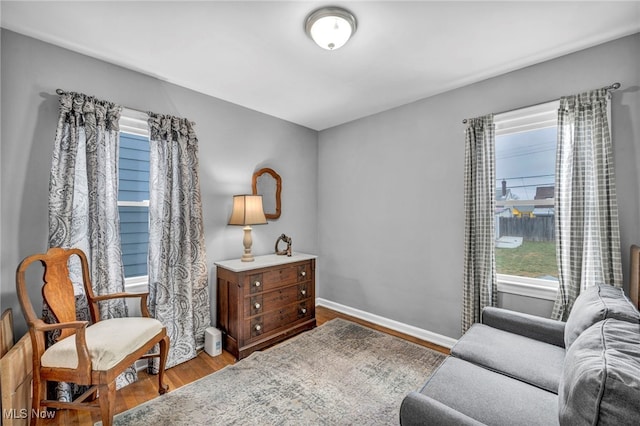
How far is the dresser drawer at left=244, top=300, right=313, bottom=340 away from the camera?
8.56 feet

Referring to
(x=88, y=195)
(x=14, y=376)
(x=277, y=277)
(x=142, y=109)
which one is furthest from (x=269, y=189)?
(x=14, y=376)

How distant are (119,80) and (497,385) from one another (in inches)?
135

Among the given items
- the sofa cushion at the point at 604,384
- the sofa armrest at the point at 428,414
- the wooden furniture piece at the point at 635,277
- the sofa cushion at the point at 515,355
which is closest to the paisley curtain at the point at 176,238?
the sofa armrest at the point at 428,414

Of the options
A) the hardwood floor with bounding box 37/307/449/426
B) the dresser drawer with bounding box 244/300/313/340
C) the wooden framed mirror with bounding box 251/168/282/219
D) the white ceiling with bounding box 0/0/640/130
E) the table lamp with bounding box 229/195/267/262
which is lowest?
the hardwood floor with bounding box 37/307/449/426

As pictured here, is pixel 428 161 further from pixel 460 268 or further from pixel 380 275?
pixel 380 275

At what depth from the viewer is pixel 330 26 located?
1731 millimetres

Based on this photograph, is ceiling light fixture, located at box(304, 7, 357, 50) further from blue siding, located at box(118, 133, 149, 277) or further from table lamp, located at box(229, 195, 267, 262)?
blue siding, located at box(118, 133, 149, 277)

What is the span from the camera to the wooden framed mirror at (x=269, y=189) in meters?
3.30

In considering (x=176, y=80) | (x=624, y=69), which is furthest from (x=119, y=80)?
(x=624, y=69)

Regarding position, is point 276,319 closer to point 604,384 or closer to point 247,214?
point 247,214

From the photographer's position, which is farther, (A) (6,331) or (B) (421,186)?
(B) (421,186)

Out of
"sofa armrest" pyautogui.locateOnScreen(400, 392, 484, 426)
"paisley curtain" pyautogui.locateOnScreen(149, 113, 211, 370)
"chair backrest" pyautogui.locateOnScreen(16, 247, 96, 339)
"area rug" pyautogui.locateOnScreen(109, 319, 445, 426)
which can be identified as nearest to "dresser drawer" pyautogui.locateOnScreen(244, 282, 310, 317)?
"area rug" pyautogui.locateOnScreen(109, 319, 445, 426)

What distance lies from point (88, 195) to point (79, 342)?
111 centimetres

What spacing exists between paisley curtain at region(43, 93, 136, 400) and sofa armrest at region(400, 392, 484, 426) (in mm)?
2204
